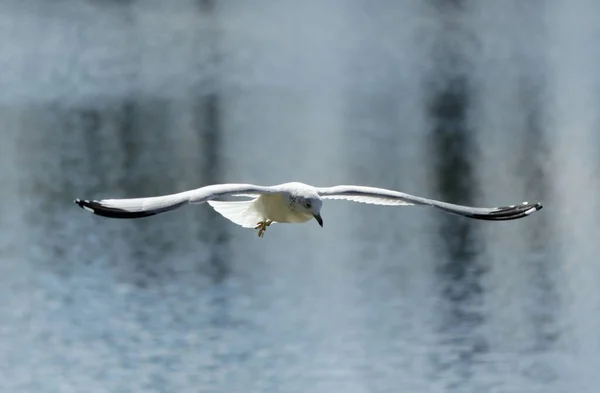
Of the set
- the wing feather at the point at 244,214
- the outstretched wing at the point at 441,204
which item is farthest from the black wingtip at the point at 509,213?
the wing feather at the point at 244,214

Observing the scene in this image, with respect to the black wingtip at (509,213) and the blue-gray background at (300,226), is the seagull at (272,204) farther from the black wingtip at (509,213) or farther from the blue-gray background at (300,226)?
the blue-gray background at (300,226)

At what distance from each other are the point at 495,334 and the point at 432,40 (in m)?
21.0

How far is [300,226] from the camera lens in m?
22.3

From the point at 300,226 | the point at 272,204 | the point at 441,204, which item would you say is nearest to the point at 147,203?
the point at 272,204

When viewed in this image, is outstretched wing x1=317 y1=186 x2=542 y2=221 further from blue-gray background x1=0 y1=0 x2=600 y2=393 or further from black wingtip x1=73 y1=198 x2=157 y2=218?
blue-gray background x1=0 y1=0 x2=600 y2=393

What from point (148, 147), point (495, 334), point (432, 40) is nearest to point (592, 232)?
point (495, 334)

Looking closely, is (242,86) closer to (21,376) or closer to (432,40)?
(432,40)

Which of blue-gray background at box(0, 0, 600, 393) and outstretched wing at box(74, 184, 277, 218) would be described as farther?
blue-gray background at box(0, 0, 600, 393)

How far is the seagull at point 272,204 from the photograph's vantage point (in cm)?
820

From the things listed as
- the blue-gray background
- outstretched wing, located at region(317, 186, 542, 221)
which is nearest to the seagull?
outstretched wing, located at region(317, 186, 542, 221)

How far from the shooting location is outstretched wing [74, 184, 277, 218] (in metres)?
8.00

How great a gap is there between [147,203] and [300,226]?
14022 millimetres

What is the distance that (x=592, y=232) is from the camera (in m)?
22.1

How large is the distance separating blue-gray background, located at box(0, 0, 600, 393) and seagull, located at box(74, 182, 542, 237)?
6.55 metres
